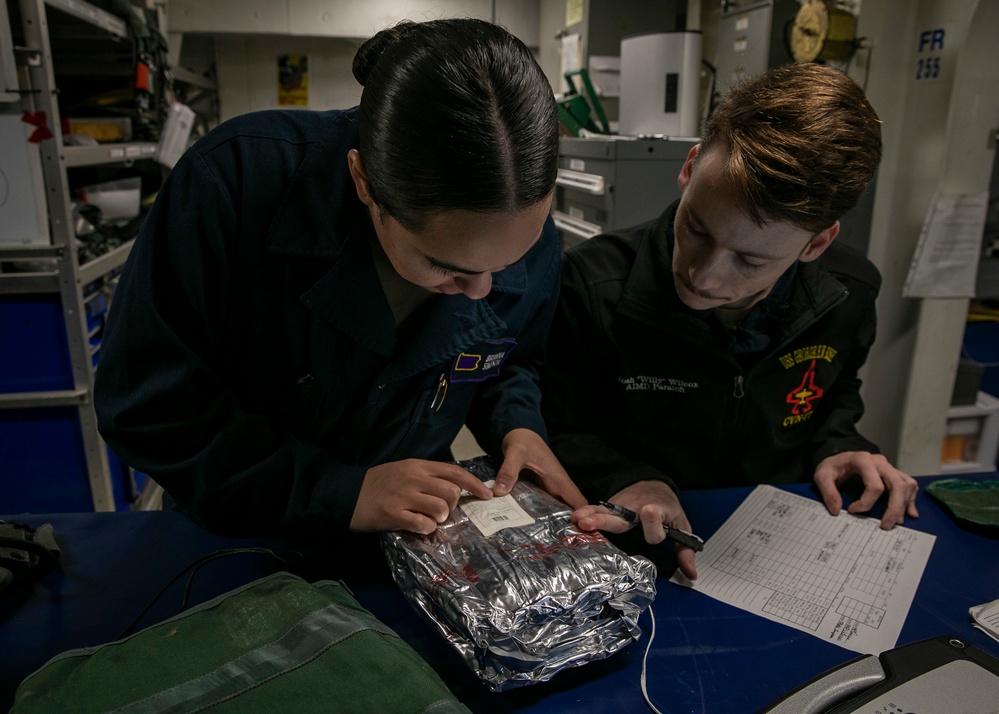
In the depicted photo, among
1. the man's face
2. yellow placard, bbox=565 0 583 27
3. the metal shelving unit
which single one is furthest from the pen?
yellow placard, bbox=565 0 583 27

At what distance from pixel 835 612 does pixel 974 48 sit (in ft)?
5.38

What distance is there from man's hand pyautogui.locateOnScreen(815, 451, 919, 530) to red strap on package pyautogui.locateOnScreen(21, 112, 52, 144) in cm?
199

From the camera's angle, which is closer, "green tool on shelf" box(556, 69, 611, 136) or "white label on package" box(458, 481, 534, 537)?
"white label on package" box(458, 481, 534, 537)

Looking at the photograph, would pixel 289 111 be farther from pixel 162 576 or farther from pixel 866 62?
pixel 866 62

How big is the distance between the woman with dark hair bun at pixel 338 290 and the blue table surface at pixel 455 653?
100 mm

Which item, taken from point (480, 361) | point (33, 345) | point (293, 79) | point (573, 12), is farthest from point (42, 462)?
point (293, 79)

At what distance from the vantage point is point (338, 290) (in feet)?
2.89

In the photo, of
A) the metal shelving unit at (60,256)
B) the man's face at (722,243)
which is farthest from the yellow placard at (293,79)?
the man's face at (722,243)

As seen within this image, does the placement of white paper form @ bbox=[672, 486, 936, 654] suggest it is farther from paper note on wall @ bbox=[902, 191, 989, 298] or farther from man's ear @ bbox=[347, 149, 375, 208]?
paper note on wall @ bbox=[902, 191, 989, 298]

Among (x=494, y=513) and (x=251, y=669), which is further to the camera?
(x=494, y=513)

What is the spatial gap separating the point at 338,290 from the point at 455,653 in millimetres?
450

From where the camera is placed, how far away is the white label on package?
33.0 inches

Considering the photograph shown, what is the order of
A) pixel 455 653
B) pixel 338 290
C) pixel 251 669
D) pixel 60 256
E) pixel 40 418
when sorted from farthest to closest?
pixel 40 418 < pixel 60 256 < pixel 338 290 < pixel 455 653 < pixel 251 669

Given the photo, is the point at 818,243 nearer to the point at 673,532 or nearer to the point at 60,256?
the point at 673,532
